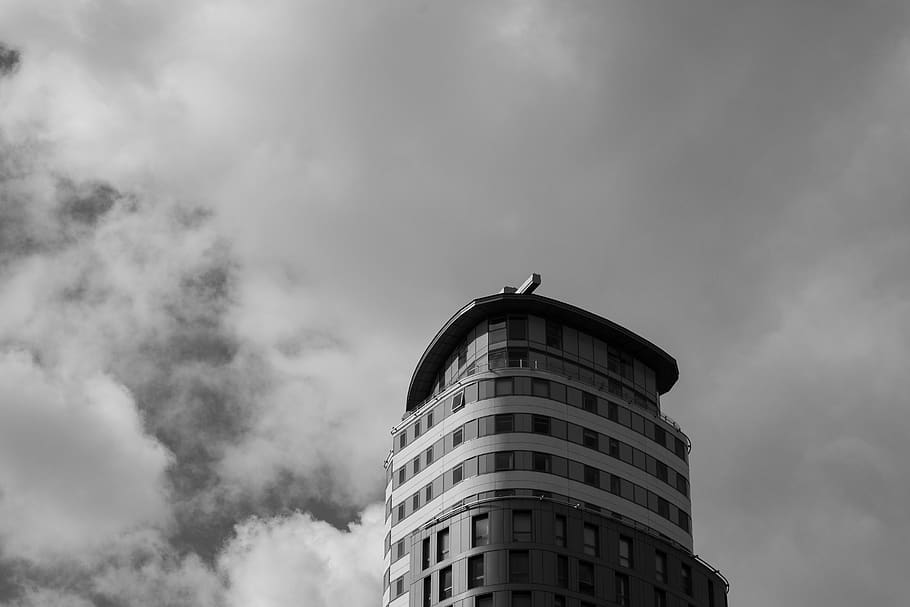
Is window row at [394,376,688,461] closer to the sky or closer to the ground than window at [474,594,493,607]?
closer to the sky

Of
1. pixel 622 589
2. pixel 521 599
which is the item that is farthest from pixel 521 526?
pixel 622 589

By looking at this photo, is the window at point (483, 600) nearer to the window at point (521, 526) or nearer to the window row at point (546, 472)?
the window at point (521, 526)

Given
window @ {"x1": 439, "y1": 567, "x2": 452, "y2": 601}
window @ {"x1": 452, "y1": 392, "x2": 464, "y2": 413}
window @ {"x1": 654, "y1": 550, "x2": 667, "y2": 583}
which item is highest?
window @ {"x1": 452, "y1": 392, "x2": 464, "y2": 413}

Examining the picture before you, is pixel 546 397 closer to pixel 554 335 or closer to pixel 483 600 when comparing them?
pixel 554 335

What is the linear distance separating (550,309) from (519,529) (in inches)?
948

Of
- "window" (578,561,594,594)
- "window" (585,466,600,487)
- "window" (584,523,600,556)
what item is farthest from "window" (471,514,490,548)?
"window" (585,466,600,487)

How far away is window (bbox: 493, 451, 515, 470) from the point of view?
13200cm

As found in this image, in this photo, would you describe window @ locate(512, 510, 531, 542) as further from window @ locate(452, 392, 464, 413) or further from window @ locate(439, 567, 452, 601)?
window @ locate(452, 392, 464, 413)

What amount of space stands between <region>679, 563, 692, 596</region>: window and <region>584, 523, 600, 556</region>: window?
10.4 metres

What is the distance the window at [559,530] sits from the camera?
129000mm

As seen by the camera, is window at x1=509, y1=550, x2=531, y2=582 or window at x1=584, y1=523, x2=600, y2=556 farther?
window at x1=584, y1=523, x2=600, y2=556

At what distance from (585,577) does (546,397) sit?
690 inches

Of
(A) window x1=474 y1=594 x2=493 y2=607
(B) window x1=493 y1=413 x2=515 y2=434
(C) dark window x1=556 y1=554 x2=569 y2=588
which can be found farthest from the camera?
(B) window x1=493 y1=413 x2=515 y2=434

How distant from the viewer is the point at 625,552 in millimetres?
132625
